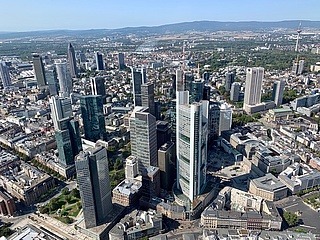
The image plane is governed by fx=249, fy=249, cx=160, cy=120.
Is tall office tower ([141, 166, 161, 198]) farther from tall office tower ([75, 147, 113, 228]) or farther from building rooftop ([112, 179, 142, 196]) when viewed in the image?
tall office tower ([75, 147, 113, 228])

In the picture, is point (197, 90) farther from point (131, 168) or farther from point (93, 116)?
point (93, 116)

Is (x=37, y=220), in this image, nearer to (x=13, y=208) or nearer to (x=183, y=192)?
(x=13, y=208)

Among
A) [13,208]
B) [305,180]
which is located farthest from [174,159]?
[13,208]

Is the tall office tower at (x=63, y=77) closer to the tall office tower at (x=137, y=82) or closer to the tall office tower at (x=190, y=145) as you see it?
the tall office tower at (x=137, y=82)

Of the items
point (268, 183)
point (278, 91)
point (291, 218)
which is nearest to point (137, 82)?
point (268, 183)

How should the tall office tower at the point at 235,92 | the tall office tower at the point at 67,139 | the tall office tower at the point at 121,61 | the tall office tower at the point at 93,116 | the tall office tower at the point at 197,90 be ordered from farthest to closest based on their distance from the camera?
the tall office tower at the point at 121,61, the tall office tower at the point at 235,92, the tall office tower at the point at 93,116, the tall office tower at the point at 197,90, the tall office tower at the point at 67,139

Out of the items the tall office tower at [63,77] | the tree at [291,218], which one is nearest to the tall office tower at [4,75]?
the tall office tower at [63,77]
